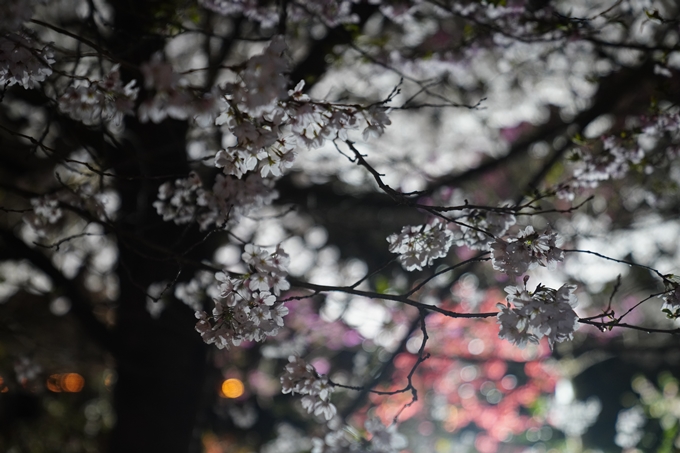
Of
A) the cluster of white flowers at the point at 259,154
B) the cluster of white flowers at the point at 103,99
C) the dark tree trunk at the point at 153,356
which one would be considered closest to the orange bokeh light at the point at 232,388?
the dark tree trunk at the point at 153,356

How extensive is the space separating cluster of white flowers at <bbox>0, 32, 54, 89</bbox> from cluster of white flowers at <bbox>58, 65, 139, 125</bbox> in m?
0.17

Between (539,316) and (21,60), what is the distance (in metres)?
1.74

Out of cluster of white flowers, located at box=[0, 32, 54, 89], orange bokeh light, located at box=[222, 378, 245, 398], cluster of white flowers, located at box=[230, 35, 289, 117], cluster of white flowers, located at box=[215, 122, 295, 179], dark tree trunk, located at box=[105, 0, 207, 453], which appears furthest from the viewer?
orange bokeh light, located at box=[222, 378, 245, 398]

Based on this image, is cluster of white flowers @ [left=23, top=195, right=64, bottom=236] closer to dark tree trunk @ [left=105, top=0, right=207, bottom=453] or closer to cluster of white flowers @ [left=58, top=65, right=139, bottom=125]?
cluster of white flowers @ [left=58, top=65, right=139, bottom=125]

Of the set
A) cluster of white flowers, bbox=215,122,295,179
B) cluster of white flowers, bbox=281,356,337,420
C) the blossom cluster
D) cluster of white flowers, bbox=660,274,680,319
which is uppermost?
the blossom cluster

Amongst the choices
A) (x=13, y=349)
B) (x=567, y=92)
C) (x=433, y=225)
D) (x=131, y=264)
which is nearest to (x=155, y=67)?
(x=433, y=225)

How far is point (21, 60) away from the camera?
5.03ft

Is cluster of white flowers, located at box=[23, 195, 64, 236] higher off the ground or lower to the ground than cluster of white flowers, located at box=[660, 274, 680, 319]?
higher

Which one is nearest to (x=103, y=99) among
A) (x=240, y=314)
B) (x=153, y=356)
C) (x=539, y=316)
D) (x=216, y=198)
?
(x=216, y=198)

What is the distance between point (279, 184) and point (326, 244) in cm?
220

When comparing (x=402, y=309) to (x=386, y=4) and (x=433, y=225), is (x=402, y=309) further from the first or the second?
(x=433, y=225)

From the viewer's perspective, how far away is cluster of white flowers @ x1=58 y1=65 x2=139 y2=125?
180cm

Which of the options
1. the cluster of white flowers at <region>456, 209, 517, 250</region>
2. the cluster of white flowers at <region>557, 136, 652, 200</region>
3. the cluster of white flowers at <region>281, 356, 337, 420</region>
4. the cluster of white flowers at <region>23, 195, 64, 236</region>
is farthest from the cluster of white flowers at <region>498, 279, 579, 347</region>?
the cluster of white flowers at <region>23, 195, 64, 236</region>

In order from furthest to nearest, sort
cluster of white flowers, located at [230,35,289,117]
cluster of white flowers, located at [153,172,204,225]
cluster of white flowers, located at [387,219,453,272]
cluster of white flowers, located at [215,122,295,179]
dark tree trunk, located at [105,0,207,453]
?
dark tree trunk, located at [105,0,207,453] → cluster of white flowers, located at [153,172,204,225] → cluster of white flowers, located at [387,219,453,272] → cluster of white flowers, located at [215,122,295,179] → cluster of white flowers, located at [230,35,289,117]
